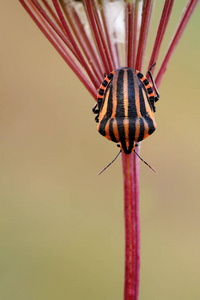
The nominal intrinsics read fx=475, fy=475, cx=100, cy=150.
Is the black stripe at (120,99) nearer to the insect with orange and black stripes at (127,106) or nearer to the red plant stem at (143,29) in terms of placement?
the insect with orange and black stripes at (127,106)

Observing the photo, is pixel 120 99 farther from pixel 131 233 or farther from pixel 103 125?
pixel 131 233

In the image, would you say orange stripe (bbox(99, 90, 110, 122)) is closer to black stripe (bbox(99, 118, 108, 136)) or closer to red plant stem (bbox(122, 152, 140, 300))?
black stripe (bbox(99, 118, 108, 136))

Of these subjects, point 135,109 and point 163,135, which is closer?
point 135,109

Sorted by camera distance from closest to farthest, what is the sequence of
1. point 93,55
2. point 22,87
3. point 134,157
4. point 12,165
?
point 134,157 → point 93,55 → point 12,165 → point 22,87

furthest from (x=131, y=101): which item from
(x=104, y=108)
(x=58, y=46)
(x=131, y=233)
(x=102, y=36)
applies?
(x=131, y=233)

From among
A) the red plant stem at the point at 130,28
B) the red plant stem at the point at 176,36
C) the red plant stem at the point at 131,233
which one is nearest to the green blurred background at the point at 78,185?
the red plant stem at the point at 131,233

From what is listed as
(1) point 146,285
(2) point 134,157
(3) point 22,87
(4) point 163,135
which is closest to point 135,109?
(2) point 134,157

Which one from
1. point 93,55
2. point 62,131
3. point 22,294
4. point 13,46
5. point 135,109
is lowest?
point 22,294

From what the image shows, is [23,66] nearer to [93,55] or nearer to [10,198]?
[10,198]
